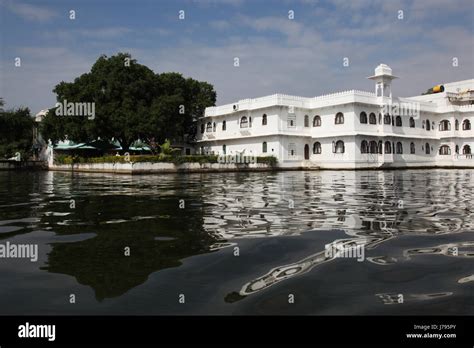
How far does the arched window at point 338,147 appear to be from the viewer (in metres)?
39.0

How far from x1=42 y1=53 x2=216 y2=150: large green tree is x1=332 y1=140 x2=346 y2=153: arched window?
14.9 m

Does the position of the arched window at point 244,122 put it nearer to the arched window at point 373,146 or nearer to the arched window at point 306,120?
the arched window at point 306,120

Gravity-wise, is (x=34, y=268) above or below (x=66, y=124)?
below

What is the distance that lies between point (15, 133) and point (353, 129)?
38.7m

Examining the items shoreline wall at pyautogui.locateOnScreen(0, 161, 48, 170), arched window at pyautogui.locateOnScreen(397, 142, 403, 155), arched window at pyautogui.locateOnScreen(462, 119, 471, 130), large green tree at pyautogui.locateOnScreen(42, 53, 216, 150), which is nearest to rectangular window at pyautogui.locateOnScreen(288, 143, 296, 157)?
arched window at pyautogui.locateOnScreen(397, 142, 403, 155)

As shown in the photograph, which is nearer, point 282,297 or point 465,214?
point 282,297

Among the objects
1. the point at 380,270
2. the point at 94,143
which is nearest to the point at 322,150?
the point at 94,143

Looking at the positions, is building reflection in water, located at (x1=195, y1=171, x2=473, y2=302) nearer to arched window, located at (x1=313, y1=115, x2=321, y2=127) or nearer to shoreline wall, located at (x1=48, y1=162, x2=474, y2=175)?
shoreline wall, located at (x1=48, y1=162, x2=474, y2=175)

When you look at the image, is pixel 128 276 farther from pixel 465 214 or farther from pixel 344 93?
pixel 344 93

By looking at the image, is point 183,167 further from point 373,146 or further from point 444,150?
point 444,150

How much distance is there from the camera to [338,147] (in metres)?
39.4
